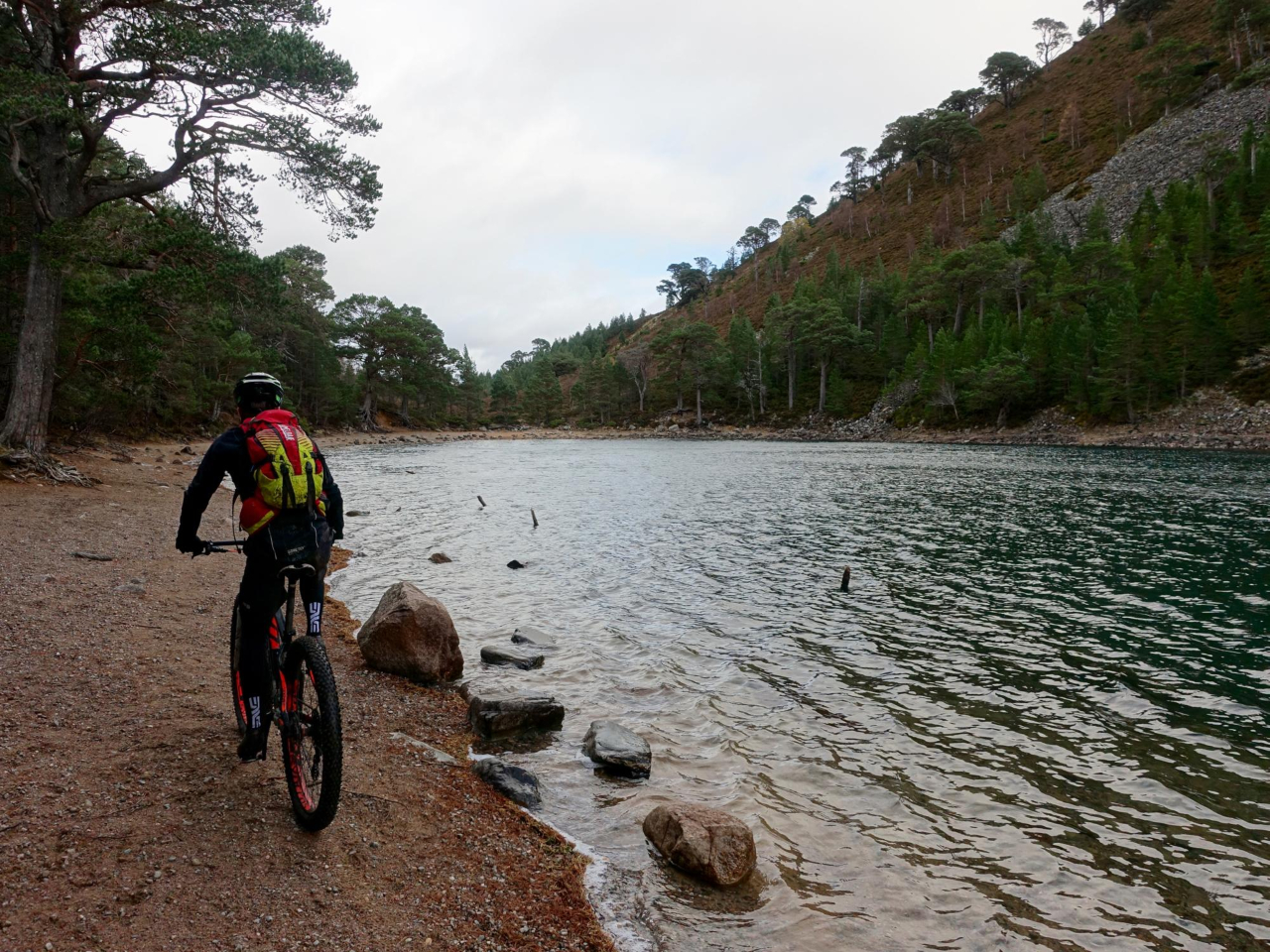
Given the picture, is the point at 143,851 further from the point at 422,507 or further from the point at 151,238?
the point at 422,507

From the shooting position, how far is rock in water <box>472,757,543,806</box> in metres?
6.70

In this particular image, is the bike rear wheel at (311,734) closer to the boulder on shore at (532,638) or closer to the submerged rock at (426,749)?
the submerged rock at (426,749)

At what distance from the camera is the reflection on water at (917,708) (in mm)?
5488

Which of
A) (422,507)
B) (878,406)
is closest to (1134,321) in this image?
(878,406)

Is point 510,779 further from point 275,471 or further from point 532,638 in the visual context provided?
point 532,638

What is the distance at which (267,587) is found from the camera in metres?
5.21

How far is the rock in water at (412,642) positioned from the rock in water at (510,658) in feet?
2.57

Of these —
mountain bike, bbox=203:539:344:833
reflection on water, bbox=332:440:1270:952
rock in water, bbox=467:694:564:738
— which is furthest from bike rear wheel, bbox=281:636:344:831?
rock in water, bbox=467:694:564:738

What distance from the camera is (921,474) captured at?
41.8 m

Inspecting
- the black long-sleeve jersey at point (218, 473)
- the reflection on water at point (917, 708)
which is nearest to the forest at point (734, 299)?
the reflection on water at point (917, 708)

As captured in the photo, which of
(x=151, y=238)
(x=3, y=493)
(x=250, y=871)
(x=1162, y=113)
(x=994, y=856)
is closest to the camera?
(x=250, y=871)

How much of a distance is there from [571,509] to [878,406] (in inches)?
3096

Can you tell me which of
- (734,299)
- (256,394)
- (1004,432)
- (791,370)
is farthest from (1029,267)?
(256,394)

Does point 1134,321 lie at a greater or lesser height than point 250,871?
greater
